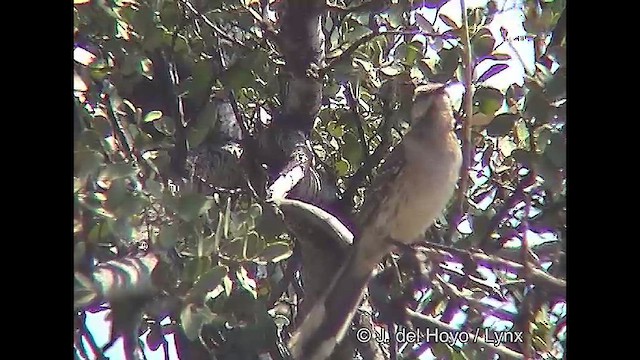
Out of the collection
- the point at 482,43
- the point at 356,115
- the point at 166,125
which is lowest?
the point at 166,125

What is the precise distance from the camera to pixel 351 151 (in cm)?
64

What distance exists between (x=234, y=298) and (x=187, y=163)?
0.51 feet

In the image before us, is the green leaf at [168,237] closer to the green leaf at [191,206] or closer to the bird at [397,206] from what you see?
the green leaf at [191,206]

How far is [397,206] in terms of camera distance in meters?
0.63

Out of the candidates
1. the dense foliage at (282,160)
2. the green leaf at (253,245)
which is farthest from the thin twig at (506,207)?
the green leaf at (253,245)

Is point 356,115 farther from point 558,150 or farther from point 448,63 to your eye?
point 558,150

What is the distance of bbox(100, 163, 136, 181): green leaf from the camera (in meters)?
0.63

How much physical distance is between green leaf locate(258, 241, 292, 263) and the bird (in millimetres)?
60

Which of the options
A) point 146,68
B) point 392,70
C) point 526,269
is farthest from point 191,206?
point 526,269

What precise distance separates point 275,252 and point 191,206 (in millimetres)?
104

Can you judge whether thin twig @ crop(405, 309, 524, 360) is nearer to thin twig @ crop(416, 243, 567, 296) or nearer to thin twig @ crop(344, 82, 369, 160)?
thin twig @ crop(416, 243, 567, 296)

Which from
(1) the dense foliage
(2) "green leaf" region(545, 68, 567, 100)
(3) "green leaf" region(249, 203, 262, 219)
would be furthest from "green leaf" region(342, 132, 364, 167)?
(2) "green leaf" region(545, 68, 567, 100)

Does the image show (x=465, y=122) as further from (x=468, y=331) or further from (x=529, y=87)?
(x=468, y=331)
